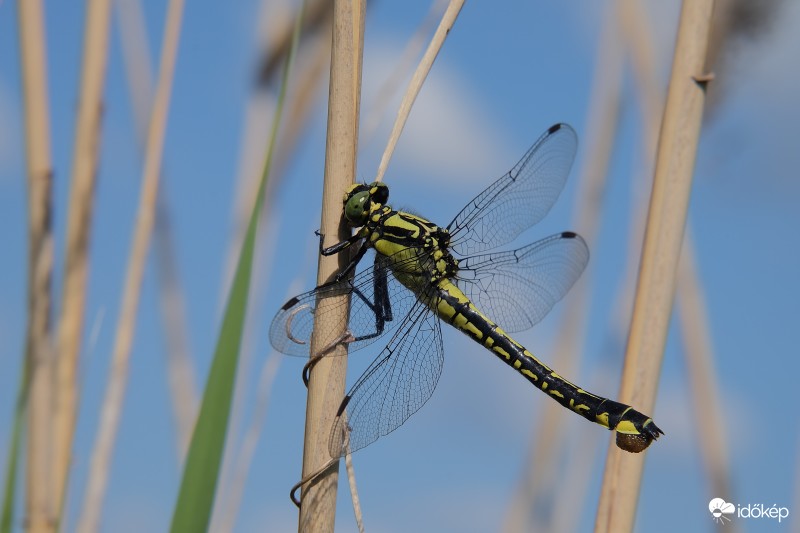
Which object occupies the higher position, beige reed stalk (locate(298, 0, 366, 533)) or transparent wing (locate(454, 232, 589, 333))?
transparent wing (locate(454, 232, 589, 333))

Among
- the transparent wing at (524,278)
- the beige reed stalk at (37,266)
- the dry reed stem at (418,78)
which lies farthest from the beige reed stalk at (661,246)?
the beige reed stalk at (37,266)

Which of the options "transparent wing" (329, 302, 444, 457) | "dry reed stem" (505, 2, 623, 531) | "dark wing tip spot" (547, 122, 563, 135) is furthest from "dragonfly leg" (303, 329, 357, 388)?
"dry reed stem" (505, 2, 623, 531)

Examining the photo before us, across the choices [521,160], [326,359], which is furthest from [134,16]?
[326,359]

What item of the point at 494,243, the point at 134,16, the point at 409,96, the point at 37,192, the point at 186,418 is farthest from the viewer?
the point at 134,16

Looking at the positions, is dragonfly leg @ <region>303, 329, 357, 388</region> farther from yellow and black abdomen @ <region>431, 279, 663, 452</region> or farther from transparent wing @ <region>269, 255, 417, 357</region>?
yellow and black abdomen @ <region>431, 279, 663, 452</region>

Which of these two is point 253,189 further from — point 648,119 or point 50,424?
point 648,119

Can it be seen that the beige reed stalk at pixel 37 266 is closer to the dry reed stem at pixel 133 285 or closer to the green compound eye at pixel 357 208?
the dry reed stem at pixel 133 285
